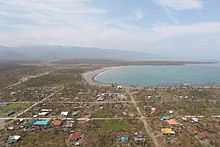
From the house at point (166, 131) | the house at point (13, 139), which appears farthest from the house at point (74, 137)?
the house at point (166, 131)

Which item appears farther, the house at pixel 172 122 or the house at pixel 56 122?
the house at pixel 172 122

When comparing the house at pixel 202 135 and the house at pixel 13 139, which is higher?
the house at pixel 202 135

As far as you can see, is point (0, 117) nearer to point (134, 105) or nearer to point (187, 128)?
point (134, 105)

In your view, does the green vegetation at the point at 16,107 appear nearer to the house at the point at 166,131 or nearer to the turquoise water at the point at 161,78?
the house at the point at 166,131

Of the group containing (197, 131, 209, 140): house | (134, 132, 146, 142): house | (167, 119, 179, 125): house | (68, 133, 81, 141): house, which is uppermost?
(167, 119, 179, 125): house

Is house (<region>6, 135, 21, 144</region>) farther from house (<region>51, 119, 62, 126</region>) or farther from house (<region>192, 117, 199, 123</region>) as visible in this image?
house (<region>192, 117, 199, 123</region>)

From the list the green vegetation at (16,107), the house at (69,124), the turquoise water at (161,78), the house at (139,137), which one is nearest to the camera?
the house at (139,137)

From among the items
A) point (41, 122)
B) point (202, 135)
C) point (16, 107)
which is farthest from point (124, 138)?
point (16, 107)

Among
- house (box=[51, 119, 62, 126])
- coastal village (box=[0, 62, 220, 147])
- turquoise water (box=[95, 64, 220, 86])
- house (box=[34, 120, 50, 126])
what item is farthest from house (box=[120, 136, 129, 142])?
turquoise water (box=[95, 64, 220, 86])
